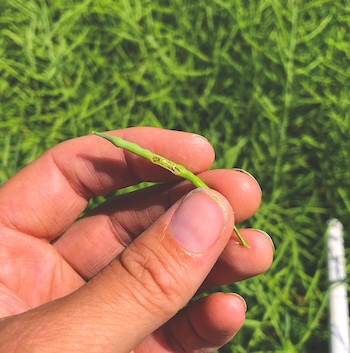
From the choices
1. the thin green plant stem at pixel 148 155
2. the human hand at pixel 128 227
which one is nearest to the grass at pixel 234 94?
the human hand at pixel 128 227

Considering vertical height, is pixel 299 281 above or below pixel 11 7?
below

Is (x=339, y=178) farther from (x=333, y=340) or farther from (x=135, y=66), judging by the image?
(x=135, y=66)

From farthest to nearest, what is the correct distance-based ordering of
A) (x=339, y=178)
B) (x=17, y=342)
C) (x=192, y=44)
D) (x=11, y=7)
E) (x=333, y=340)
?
(x=11, y=7)
(x=192, y=44)
(x=339, y=178)
(x=333, y=340)
(x=17, y=342)

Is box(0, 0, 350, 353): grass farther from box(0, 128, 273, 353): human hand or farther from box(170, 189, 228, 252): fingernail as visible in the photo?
box(170, 189, 228, 252): fingernail

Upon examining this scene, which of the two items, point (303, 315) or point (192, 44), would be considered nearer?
point (303, 315)

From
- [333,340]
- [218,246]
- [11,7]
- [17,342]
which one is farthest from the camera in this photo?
[11,7]

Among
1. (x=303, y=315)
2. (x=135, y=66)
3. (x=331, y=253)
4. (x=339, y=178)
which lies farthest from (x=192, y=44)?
(x=303, y=315)

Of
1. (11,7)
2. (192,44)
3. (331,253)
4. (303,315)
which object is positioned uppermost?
(11,7)
